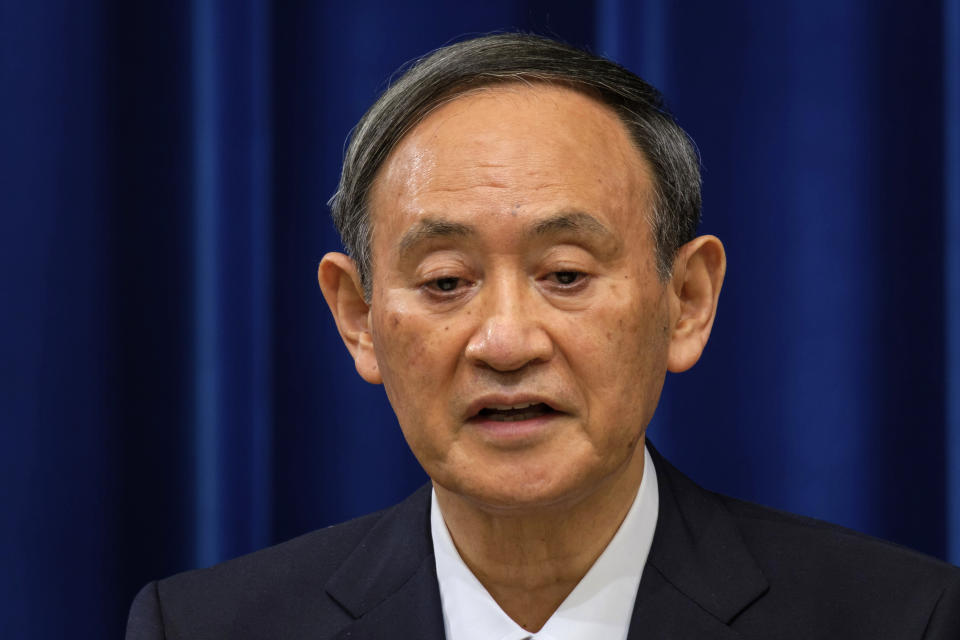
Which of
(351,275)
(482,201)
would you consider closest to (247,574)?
(351,275)

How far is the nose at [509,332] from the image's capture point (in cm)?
114

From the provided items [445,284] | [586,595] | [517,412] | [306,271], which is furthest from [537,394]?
[306,271]

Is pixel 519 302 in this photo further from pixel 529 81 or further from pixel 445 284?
pixel 529 81

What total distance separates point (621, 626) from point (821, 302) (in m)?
0.62

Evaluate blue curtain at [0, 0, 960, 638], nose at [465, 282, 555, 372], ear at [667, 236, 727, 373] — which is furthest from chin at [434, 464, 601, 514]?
blue curtain at [0, 0, 960, 638]

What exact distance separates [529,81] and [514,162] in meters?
0.13

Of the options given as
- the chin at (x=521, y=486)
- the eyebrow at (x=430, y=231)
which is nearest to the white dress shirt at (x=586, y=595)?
the chin at (x=521, y=486)

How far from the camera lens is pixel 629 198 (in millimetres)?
1247

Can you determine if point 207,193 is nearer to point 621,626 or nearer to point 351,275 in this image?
point 351,275

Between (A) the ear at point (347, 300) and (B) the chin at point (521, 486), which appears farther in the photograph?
(A) the ear at point (347, 300)

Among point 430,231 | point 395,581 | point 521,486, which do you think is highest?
point 430,231

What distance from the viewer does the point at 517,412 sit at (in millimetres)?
1190

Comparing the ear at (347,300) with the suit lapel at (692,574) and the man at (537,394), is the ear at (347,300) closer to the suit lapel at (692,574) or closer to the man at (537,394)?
the man at (537,394)

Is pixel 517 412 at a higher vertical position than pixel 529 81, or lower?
lower
